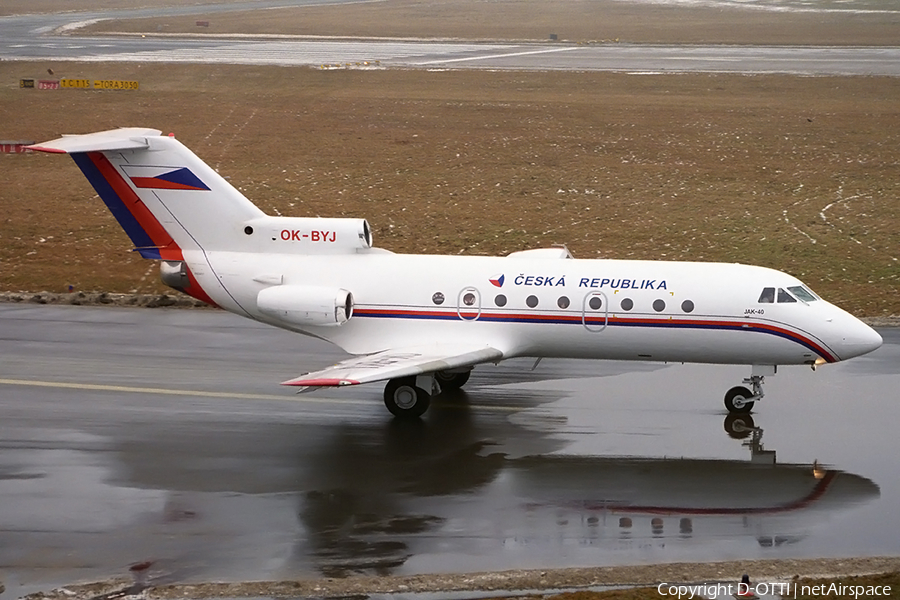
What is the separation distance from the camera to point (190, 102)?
192 ft

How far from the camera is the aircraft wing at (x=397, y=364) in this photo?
19.7m

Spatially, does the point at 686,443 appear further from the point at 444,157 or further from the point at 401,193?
the point at 444,157

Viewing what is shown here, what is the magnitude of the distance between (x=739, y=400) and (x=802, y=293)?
2.51m

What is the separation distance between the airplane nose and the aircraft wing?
22.4 ft

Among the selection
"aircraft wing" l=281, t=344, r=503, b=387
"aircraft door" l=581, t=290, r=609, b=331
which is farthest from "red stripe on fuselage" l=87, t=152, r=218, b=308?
"aircraft door" l=581, t=290, r=609, b=331

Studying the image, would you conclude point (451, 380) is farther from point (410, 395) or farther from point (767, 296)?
point (767, 296)

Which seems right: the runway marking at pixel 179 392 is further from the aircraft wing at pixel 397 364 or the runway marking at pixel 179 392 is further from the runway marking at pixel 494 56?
the runway marking at pixel 494 56

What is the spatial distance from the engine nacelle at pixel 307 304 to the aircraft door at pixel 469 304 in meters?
2.28

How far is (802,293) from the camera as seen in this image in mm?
22500

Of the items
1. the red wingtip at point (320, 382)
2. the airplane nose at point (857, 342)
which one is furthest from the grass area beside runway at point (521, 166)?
the red wingtip at point (320, 382)

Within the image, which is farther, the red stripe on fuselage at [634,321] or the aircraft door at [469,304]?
the aircraft door at [469,304]

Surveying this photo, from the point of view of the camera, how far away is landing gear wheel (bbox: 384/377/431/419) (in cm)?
2225

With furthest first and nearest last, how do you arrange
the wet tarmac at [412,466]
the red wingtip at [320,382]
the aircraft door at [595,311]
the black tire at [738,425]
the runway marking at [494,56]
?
the runway marking at [494,56] → the aircraft door at [595,311] → the black tire at [738,425] → the red wingtip at [320,382] → the wet tarmac at [412,466]

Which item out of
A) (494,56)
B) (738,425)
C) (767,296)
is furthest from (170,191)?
(494,56)
